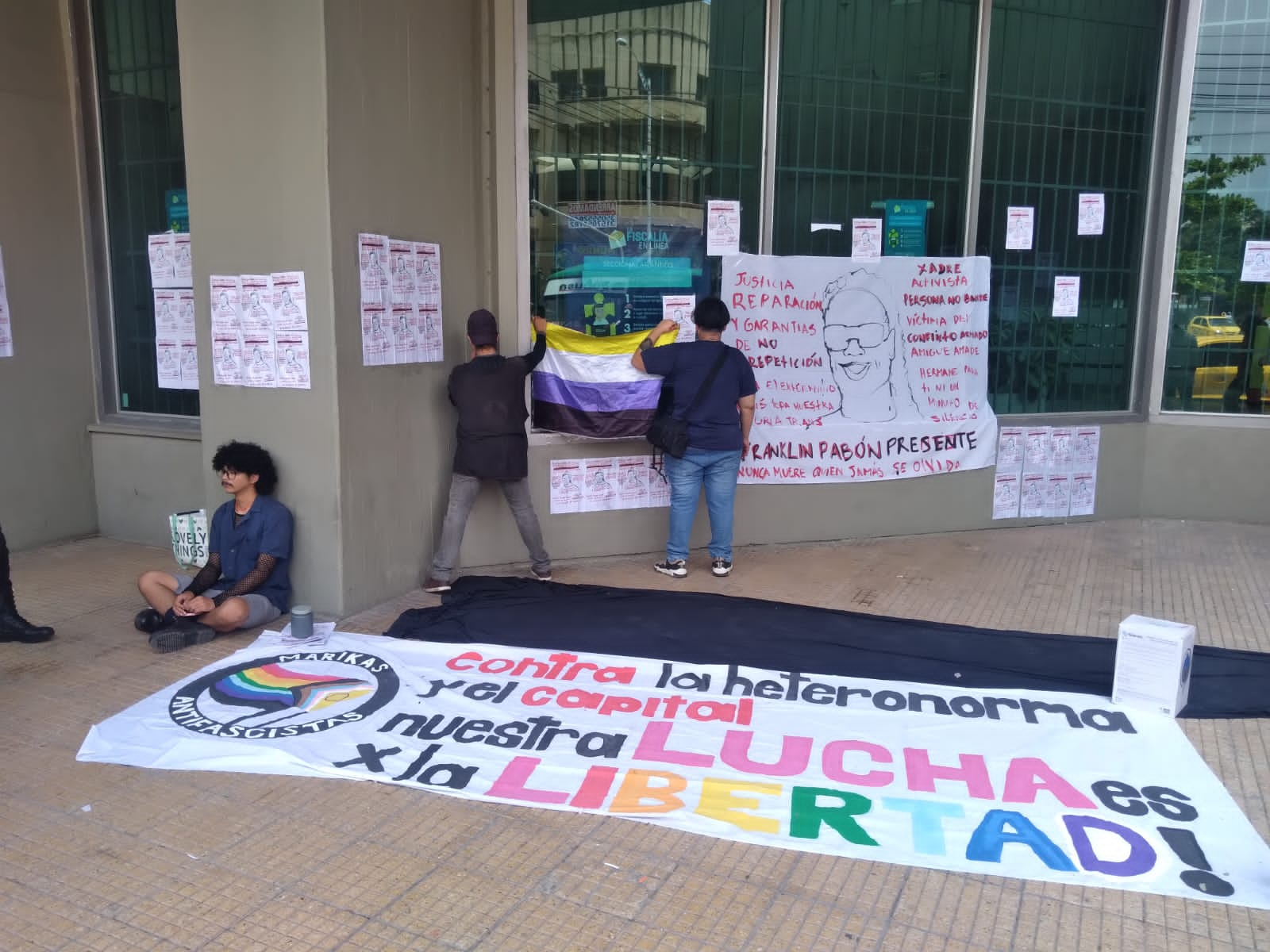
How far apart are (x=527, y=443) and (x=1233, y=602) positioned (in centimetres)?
437

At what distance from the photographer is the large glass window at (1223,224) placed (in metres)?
7.85

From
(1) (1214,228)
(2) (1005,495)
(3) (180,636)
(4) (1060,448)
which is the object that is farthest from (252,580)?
(1) (1214,228)

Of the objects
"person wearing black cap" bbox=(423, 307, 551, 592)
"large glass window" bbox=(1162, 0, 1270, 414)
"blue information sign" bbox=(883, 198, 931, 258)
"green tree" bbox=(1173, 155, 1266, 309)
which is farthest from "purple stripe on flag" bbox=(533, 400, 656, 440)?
"green tree" bbox=(1173, 155, 1266, 309)

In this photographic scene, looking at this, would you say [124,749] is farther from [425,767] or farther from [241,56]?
[241,56]

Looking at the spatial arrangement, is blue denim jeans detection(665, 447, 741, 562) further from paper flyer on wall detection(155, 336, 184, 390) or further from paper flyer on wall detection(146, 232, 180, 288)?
paper flyer on wall detection(146, 232, 180, 288)

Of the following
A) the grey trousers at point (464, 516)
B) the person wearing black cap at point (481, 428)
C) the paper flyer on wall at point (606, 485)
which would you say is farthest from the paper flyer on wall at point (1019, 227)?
the grey trousers at point (464, 516)

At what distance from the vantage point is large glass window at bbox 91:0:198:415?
6902 mm

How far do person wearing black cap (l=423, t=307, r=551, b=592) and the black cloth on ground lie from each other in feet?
1.15

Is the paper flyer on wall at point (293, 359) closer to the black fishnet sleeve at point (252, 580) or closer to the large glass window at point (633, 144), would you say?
the black fishnet sleeve at point (252, 580)

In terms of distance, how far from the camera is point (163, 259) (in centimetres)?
706

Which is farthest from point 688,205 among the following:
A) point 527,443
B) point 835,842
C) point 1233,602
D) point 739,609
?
point 835,842

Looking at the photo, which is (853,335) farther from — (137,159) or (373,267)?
(137,159)

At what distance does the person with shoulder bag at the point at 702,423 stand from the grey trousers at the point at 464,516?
0.90m

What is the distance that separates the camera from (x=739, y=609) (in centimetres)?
579
